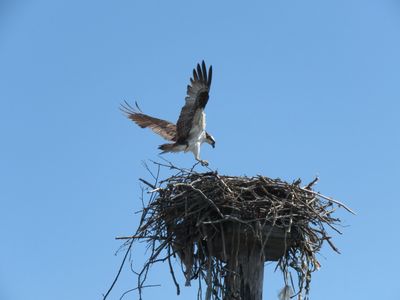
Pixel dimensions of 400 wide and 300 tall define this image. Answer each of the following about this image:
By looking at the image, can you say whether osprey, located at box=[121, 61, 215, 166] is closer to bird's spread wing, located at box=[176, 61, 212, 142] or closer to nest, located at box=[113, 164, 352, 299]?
bird's spread wing, located at box=[176, 61, 212, 142]

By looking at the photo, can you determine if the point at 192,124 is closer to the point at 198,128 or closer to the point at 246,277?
the point at 198,128

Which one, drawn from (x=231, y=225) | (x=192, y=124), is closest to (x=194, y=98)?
(x=192, y=124)

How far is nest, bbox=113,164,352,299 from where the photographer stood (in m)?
6.48

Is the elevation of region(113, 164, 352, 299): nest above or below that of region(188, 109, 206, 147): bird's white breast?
below

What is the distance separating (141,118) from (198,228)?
5.33 metres

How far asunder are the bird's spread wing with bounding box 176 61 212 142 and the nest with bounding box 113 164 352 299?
8.10 feet

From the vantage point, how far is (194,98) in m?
9.84

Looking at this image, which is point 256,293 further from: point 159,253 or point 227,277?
point 159,253

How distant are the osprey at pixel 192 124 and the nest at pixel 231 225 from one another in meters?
2.23

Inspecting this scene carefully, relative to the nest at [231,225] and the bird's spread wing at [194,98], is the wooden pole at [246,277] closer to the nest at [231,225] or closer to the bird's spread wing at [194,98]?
the nest at [231,225]

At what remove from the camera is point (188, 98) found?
988 centimetres

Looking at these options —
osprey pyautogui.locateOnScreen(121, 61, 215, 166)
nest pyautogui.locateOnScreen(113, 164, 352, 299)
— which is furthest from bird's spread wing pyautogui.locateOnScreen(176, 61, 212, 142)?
nest pyautogui.locateOnScreen(113, 164, 352, 299)

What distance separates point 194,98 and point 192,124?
504mm

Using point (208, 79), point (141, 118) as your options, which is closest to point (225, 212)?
point (208, 79)
